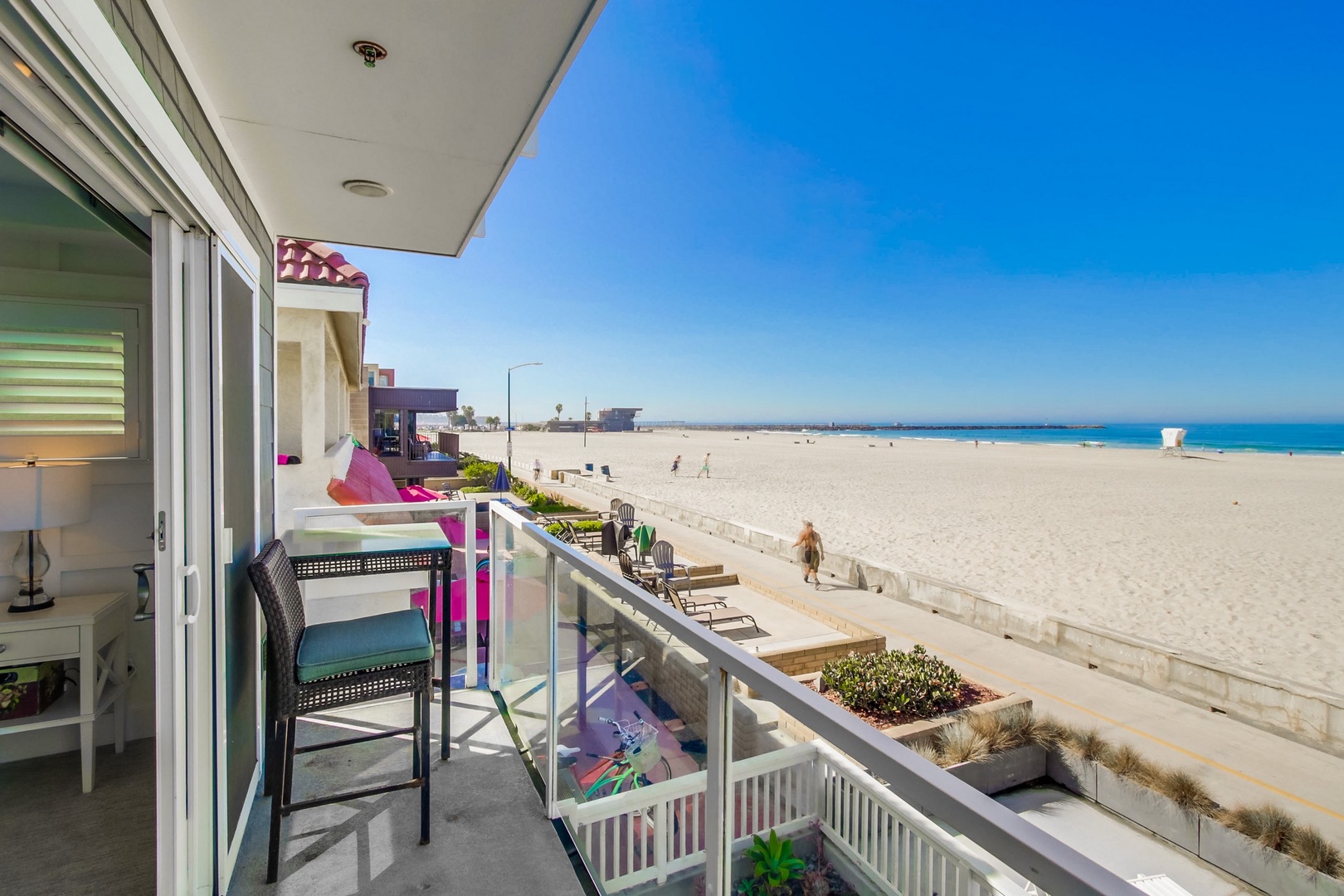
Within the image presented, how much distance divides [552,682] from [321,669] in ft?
2.80

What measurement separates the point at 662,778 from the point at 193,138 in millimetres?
2178

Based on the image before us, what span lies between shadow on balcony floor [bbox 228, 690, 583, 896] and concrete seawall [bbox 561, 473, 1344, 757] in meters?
7.63

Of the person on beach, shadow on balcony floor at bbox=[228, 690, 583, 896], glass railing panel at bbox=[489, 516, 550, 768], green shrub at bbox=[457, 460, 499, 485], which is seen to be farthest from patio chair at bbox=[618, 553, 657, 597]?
green shrub at bbox=[457, 460, 499, 485]

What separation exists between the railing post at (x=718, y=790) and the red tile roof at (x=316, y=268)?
15.4ft

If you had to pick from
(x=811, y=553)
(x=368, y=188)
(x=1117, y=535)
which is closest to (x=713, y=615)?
(x=811, y=553)

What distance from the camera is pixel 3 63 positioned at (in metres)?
0.91

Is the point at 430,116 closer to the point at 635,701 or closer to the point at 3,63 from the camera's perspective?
the point at 3,63

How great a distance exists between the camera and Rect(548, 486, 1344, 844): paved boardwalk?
16.6 feet

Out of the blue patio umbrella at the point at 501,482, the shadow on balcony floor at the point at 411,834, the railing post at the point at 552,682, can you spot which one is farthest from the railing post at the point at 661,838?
the blue patio umbrella at the point at 501,482

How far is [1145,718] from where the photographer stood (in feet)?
20.6

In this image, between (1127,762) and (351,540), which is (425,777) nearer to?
(351,540)

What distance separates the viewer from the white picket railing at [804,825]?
80 centimetres

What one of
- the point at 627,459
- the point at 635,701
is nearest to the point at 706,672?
the point at 635,701

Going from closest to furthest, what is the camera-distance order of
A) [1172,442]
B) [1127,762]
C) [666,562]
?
[1127,762], [666,562], [1172,442]
